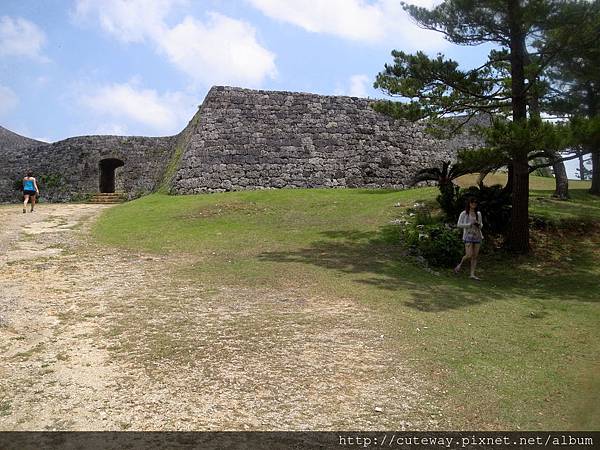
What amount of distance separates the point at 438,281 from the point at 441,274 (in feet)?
2.35

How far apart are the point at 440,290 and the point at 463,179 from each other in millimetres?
13010

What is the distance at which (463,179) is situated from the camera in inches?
777

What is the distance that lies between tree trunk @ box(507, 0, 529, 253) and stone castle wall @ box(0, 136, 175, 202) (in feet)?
51.5

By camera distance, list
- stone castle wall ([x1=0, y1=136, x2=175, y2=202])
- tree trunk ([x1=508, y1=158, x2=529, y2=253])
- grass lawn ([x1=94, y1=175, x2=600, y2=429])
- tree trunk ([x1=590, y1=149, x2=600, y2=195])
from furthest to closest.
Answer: stone castle wall ([x1=0, y1=136, x2=175, y2=202]) < tree trunk ([x1=590, y1=149, x2=600, y2=195]) < tree trunk ([x1=508, y1=158, x2=529, y2=253]) < grass lawn ([x1=94, y1=175, x2=600, y2=429])

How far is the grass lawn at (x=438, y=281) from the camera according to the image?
4316 mm

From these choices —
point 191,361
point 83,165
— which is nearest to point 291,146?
point 83,165

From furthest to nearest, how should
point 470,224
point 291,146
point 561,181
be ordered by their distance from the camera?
point 291,146 < point 561,181 < point 470,224

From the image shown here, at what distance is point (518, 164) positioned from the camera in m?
10.1

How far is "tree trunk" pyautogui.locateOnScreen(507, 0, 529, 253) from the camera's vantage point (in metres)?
10.0

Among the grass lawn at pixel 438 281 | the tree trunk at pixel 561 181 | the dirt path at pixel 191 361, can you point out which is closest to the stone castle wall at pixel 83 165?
the grass lawn at pixel 438 281

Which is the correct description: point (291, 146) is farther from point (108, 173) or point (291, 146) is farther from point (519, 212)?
point (108, 173)

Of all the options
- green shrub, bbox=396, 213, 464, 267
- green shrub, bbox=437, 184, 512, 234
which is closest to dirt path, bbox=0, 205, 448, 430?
green shrub, bbox=396, 213, 464, 267

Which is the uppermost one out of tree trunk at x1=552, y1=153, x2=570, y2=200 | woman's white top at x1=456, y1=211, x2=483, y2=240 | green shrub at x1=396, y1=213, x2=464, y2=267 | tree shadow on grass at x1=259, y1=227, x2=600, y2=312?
tree trunk at x1=552, y1=153, x2=570, y2=200

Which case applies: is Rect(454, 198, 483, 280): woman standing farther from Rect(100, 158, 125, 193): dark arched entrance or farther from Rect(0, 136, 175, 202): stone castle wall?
Rect(100, 158, 125, 193): dark arched entrance
